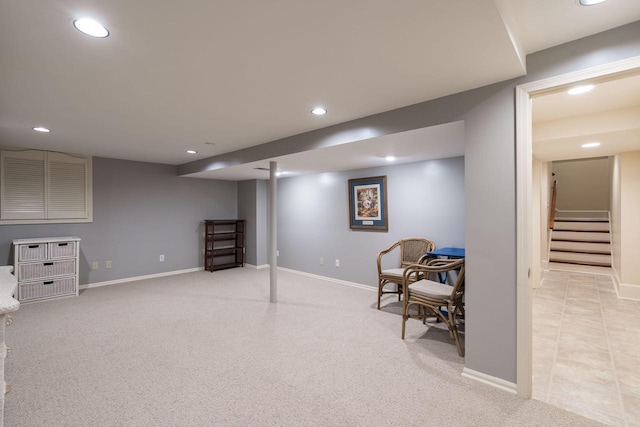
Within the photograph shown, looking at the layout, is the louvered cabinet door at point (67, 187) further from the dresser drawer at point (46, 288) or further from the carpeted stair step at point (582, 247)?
the carpeted stair step at point (582, 247)

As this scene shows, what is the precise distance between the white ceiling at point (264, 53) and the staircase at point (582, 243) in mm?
5583

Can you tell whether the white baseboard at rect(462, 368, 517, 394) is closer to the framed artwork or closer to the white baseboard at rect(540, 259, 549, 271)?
the framed artwork

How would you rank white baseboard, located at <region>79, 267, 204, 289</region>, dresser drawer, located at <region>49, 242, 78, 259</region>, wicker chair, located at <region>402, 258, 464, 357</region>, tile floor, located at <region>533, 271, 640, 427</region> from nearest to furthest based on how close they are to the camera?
tile floor, located at <region>533, 271, 640, 427</region>
wicker chair, located at <region>402, 258, 464, 357</region>
dresser drawer, located at <region>49, 242, 78, 259</region>
white baseboard, located at <region>79, 267, 204, 289</region>

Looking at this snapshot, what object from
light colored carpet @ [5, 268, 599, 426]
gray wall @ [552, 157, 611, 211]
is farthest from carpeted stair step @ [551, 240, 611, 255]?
light colored carpet @ [5, 268, 599, 426]

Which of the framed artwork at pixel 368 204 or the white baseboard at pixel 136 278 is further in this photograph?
the white baseboard at pixel 136 278

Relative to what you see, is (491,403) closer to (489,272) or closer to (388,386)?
(388,386)

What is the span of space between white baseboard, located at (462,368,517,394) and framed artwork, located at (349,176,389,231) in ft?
8.21

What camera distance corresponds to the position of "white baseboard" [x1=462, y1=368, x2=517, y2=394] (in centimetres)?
199

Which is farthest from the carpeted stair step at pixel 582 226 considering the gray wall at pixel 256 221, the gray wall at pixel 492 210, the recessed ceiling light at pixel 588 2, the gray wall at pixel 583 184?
the recessed ceiling light at pixel 588 2

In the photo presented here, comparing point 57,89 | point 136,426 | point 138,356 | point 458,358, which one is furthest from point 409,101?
point 138,356

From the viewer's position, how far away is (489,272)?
2080 millimetres

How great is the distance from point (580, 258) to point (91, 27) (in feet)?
26.4

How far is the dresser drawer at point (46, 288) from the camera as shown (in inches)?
153

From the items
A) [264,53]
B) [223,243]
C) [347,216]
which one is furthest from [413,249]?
[223,243]
